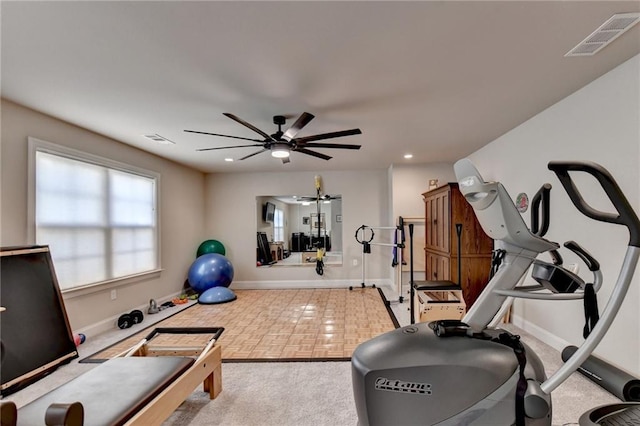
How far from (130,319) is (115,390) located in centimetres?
259

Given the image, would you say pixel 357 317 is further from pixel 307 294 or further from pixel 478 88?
pixel 478 88

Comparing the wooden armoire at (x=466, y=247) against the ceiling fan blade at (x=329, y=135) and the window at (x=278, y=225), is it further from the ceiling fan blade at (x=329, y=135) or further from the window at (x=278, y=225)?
the window at (x=278, y=225)

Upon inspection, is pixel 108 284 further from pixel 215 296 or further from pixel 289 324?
pixel 289 324

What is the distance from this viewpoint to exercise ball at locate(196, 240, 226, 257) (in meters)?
6.02

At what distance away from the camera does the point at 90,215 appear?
141 inches

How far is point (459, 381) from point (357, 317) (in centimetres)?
287

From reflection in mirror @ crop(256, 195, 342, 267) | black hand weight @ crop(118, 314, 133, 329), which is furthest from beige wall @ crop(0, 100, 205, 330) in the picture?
reflection in mirror @ crop(256, 195, 342, 267)

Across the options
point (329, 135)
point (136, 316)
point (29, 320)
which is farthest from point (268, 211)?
point (29, 320)

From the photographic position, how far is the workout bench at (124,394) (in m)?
1.26

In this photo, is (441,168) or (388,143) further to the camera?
(441,168)

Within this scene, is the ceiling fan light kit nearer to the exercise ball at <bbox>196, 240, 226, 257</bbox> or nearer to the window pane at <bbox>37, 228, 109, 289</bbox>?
the window pane at <bbox>37, 228, 109, 289</bbox>

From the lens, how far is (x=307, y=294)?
560cm

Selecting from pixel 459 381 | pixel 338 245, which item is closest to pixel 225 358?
pixel 459 381

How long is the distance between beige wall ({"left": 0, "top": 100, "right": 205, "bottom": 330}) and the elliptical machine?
10.8 feet
